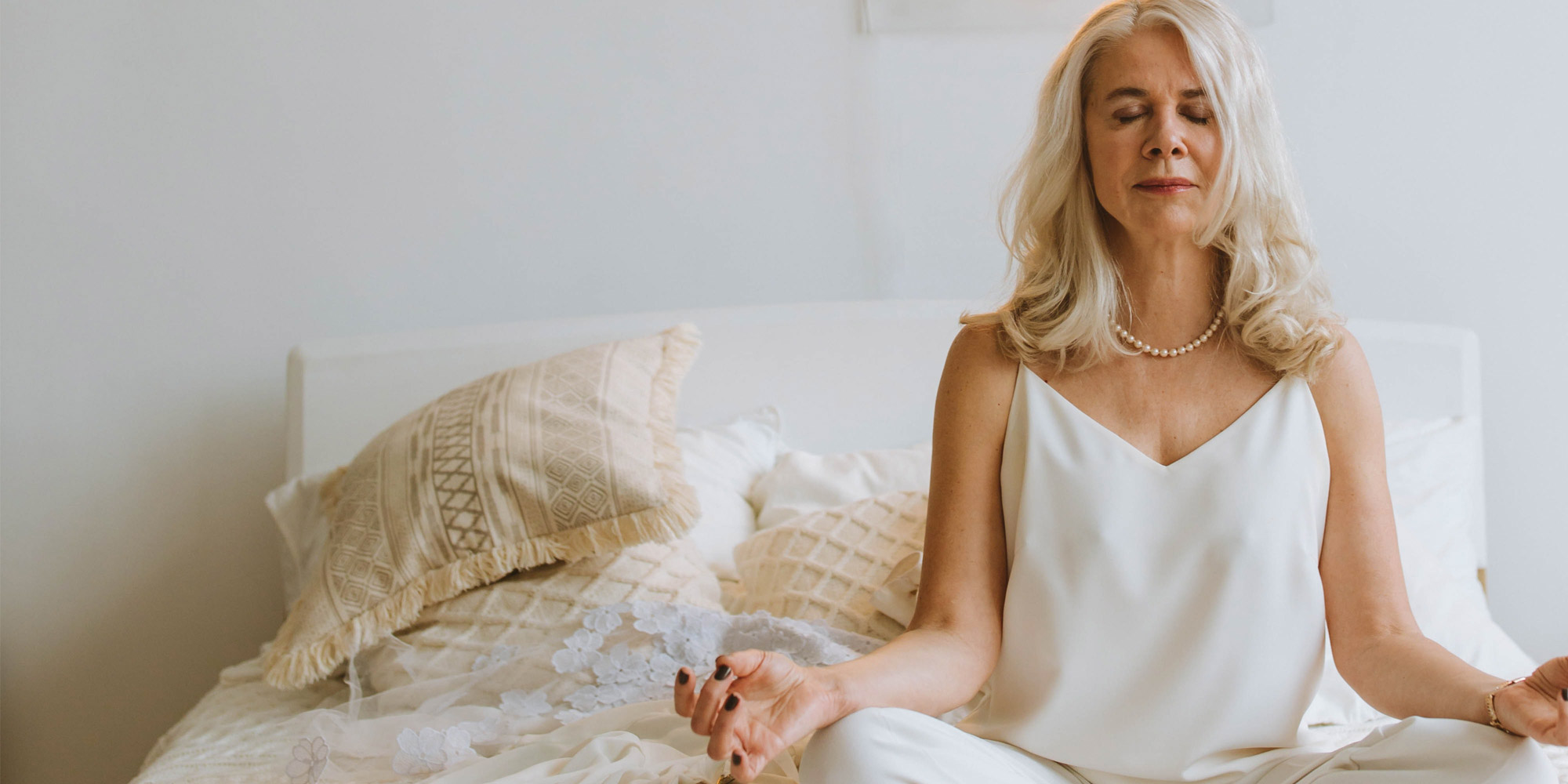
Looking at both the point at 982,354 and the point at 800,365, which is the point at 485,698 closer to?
the point at 982,354

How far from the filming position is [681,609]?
5.15 feet

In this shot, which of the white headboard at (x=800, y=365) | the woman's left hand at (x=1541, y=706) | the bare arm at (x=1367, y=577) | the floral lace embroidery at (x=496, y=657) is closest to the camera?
the woman's left hand at (x=1541, y=706)

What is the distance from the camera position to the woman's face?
1.18 m

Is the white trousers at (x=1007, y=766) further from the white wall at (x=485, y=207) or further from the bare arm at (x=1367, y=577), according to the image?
the white wall at (x=485, y=207)

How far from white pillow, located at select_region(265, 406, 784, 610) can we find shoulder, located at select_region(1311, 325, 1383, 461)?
0.98 m

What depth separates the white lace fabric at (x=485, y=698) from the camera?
1.37 metres

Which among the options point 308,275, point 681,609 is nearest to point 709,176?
point 308,275

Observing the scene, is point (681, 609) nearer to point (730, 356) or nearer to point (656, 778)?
point (656, 778)

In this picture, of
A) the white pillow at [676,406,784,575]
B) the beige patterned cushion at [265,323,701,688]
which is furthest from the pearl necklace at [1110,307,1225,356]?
the white pillow at [676,406,784,575]

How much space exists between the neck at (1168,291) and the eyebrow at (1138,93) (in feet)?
0.51

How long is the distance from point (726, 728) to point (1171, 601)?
0.50 metres

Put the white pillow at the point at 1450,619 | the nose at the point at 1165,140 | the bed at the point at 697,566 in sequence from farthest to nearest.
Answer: the white pillow at the point at 1450,619 → the bed at the point at 697,566 → the nose at the point at 1165,140

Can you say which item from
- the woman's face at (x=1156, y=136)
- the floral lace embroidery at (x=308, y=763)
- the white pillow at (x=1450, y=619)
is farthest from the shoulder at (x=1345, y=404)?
the floral lace embroidery at (x=308, y=763)

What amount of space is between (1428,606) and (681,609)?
3.57ft
